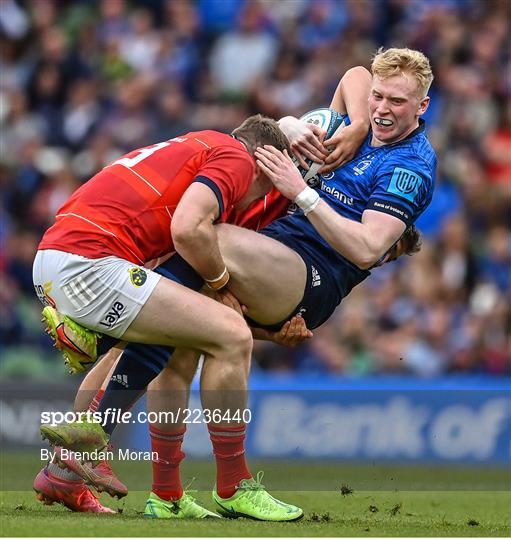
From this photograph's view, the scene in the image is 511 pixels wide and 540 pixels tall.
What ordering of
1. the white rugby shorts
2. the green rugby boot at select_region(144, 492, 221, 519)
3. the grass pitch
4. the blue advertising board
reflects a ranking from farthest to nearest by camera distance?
the blue advertising board < the green rugby boot at select_region(144, 492, 221, 519) < the white rugby shorts < the grass pitch

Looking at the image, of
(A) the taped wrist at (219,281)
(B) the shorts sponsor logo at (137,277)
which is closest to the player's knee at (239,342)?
(A) the taped wrist at (219,281)

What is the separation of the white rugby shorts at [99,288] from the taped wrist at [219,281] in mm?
290

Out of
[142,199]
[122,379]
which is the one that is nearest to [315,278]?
[142,199]

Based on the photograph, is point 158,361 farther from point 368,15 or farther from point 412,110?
point 368,15

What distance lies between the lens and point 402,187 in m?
7.00

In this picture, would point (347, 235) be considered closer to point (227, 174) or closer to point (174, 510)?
point (227, 174)

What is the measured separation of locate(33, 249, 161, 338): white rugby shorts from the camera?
255 inches

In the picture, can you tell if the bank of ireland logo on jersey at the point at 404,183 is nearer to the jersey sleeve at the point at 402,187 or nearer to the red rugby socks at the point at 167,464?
the jersey sleeve at the point at 402,187

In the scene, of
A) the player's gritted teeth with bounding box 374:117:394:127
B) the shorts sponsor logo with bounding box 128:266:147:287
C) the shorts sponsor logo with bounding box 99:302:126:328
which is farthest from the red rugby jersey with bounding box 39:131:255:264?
the player's gritted teeth with bounding box 374:117:394:127

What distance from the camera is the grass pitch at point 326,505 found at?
241 inches

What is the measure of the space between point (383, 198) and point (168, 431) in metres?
1.68

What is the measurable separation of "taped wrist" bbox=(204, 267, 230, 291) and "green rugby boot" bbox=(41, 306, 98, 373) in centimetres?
63

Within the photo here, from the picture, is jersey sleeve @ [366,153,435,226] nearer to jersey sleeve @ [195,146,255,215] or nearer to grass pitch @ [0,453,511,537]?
jersey sleeve @ [195,146,255,215]

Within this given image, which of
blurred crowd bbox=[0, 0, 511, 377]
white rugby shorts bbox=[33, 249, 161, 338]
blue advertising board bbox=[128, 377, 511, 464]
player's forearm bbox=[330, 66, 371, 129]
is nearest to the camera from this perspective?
white rugby shorts bbox=[33, 249, 161, 338]
